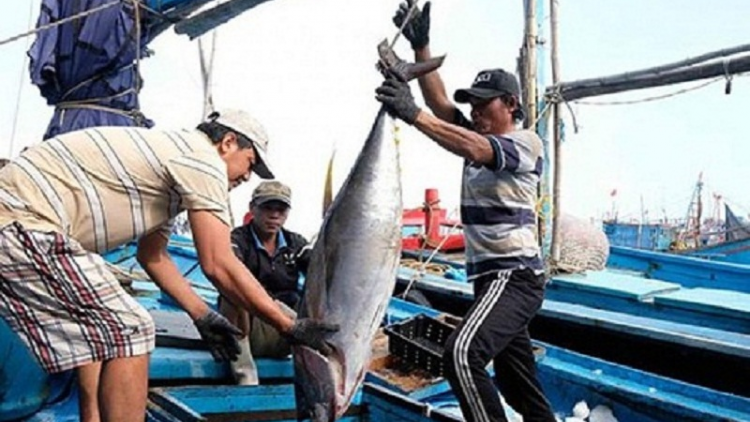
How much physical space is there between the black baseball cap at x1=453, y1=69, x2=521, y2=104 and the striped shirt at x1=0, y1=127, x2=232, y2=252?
112 centimetres

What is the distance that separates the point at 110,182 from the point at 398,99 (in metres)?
1.13

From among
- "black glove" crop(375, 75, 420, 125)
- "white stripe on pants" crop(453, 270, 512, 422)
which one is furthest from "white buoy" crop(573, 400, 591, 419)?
"black glove" crop(375, 75, 420, 125)

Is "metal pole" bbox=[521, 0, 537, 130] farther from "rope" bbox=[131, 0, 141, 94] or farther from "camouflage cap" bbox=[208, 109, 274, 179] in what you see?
"camouflage cap" bbox=[208, 109, 274, 179]

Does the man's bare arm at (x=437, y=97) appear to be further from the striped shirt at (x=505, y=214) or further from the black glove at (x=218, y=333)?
the black glove at (x=218, y=333)

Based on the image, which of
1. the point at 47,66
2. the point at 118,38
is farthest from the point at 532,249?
the point at 47,66

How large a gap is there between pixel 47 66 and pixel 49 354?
147 inches

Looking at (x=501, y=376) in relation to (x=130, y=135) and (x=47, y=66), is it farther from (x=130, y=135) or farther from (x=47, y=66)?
(x=47, y=66)

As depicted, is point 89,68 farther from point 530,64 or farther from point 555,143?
point 555,143

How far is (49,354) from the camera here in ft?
7.70

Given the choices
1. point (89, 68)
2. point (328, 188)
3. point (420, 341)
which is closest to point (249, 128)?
point (328, 188)

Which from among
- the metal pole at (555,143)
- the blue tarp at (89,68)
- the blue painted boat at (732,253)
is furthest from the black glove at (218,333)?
the blue painted boat at (732,253)

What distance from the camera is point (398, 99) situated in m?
2.58

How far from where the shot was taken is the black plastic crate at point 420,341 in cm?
389

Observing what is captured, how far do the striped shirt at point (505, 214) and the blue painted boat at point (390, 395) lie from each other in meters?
0.71
